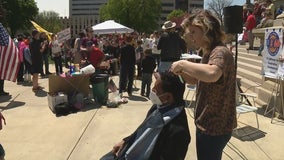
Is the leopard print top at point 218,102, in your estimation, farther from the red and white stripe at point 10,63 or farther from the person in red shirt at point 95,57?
the person in red shirt at point 95,57

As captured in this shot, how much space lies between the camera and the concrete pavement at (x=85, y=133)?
17.5 feet

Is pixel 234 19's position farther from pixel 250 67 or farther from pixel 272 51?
pixel 250 67

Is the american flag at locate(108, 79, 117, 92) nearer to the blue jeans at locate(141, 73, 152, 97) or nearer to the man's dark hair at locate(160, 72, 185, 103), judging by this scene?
the blue jeans at locate(141, 73, 152, 97)

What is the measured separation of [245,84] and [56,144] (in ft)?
21.7

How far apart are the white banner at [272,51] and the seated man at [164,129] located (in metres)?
4.85

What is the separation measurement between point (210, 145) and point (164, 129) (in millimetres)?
395

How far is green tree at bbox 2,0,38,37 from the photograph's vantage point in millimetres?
54656

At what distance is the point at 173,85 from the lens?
274cm

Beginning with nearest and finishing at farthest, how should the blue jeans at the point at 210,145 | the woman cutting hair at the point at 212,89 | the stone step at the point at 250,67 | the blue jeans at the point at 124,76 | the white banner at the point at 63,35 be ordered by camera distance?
the woman cutting hair at the point at 212,89 < the blue jeans at the point at 210,145 < the blue jeans at the point at 124,76 < the stone step at the point at 250,67 < the white banner at the point at 63,35

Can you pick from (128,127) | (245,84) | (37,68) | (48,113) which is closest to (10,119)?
(48,113)

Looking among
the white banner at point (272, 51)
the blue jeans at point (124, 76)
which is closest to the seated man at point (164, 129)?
the white banner at point (272, 51)

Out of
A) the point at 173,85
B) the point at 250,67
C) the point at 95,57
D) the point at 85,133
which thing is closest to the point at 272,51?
the point at 85,133

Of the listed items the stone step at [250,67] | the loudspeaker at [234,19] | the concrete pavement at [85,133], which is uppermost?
the loudspeaker at [234,19]

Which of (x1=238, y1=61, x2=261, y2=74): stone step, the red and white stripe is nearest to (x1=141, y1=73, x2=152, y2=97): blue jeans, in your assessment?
(x1=238, y1=61, x2=261, y2=74): stone step
